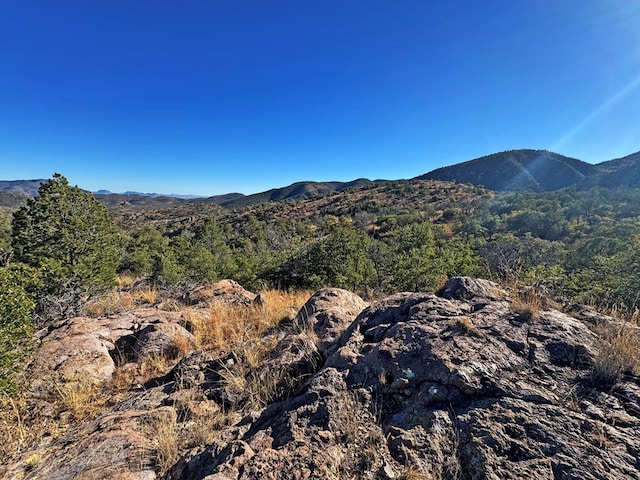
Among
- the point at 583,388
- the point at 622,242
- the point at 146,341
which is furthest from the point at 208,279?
the point at 622,242

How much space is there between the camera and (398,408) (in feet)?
7.48

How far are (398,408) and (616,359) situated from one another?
1.68 metres

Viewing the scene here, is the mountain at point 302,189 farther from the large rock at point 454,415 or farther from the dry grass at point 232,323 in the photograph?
the large rock at point 454,415

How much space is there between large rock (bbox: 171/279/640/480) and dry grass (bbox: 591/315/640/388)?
0.06 m

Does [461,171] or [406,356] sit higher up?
[461,171]

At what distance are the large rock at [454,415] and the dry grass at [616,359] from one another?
0.06m

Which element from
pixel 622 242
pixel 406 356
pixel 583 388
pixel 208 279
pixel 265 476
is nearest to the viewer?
pixel 265 476

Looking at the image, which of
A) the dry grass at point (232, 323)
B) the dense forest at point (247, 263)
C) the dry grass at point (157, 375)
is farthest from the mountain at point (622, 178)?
the dry grass at point (157, 375)

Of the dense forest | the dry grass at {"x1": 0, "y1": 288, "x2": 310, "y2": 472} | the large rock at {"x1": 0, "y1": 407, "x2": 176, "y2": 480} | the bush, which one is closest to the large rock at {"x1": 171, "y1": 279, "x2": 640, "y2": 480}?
the dry grass at {"x1": 0, "y1": 288, "x2": 310, "y2": 472}

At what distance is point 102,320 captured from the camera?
5.12 m

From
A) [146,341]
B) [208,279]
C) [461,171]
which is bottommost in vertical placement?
[208,279]

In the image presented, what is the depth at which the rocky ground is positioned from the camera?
72.4 inches

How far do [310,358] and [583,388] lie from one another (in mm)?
2271

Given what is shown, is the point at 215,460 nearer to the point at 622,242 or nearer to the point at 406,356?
the point at 406,356
